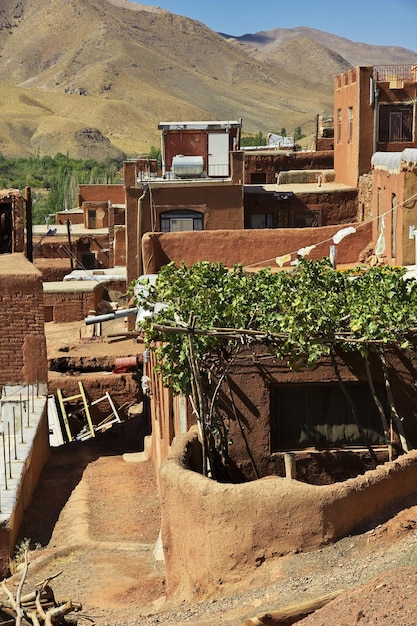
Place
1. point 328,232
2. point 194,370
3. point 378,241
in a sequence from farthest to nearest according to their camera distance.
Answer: point 328,232
point 378,241
point 194,370

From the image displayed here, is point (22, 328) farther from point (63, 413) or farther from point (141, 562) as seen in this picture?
point (141, 562)

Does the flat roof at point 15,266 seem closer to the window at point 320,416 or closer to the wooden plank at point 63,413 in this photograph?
the wooden plank at point 63,413

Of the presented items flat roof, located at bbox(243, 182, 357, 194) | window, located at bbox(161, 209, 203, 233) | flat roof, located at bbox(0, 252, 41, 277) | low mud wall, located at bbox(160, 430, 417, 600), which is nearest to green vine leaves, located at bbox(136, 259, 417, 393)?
low mud wall, located at bbox(160, 430, 417, 600)

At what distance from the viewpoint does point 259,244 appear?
25.3 m

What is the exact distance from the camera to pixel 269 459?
14.7 metres

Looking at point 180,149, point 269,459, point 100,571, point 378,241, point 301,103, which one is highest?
point 301,103

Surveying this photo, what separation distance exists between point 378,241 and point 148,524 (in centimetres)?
945

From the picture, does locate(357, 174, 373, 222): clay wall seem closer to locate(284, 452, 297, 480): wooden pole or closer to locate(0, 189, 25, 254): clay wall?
locate(0, 189, 25, 254): clay wall

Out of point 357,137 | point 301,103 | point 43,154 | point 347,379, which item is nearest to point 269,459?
point 347,379

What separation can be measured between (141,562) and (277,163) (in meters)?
29.4

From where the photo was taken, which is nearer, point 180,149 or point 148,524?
point 148,524

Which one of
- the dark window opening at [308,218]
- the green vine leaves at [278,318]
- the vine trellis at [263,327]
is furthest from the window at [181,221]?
the green vine leaves at [278,318]

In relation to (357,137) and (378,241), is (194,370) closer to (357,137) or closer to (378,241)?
(378,241)

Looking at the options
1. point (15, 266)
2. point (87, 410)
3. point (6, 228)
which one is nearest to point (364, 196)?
point (6, 228)
